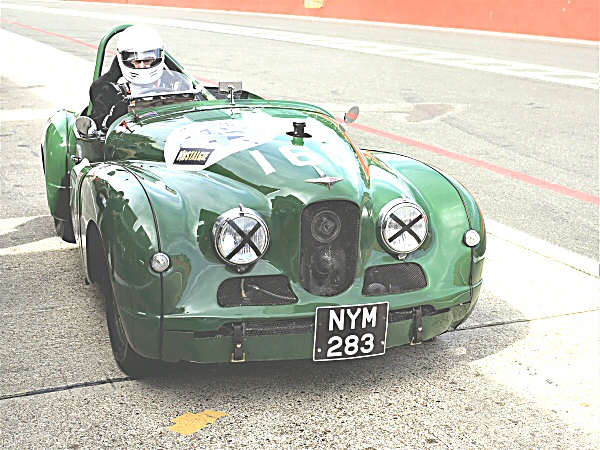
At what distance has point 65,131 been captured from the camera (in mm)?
Answer: 6035

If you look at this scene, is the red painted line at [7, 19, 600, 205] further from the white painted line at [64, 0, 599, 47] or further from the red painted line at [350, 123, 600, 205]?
the white painted line at [64, 0, 599, 47]

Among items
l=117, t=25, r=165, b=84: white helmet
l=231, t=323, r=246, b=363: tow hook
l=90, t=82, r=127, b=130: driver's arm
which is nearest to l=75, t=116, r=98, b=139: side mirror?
l=90, t=82, r=127, b=130: driver's arm

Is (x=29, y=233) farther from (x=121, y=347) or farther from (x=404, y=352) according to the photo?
(x=404, y=352)

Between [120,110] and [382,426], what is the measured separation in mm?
2807

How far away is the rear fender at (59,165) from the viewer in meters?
5.81

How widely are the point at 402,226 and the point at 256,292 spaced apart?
0.73 meters

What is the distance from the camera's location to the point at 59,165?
5859 millimetres

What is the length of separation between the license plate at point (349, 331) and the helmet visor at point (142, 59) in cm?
262

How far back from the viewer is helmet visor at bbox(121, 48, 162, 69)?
580cm

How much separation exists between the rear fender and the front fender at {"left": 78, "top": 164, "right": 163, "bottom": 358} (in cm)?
174

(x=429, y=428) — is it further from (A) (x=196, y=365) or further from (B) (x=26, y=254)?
(B) (x=26, y=254)

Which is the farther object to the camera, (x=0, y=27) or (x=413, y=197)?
(x=0, y=27)

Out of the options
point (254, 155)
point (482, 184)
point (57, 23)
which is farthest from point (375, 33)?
point (254, 155)

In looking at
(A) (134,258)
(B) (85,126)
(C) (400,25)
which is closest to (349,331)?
(A) (134,258)
